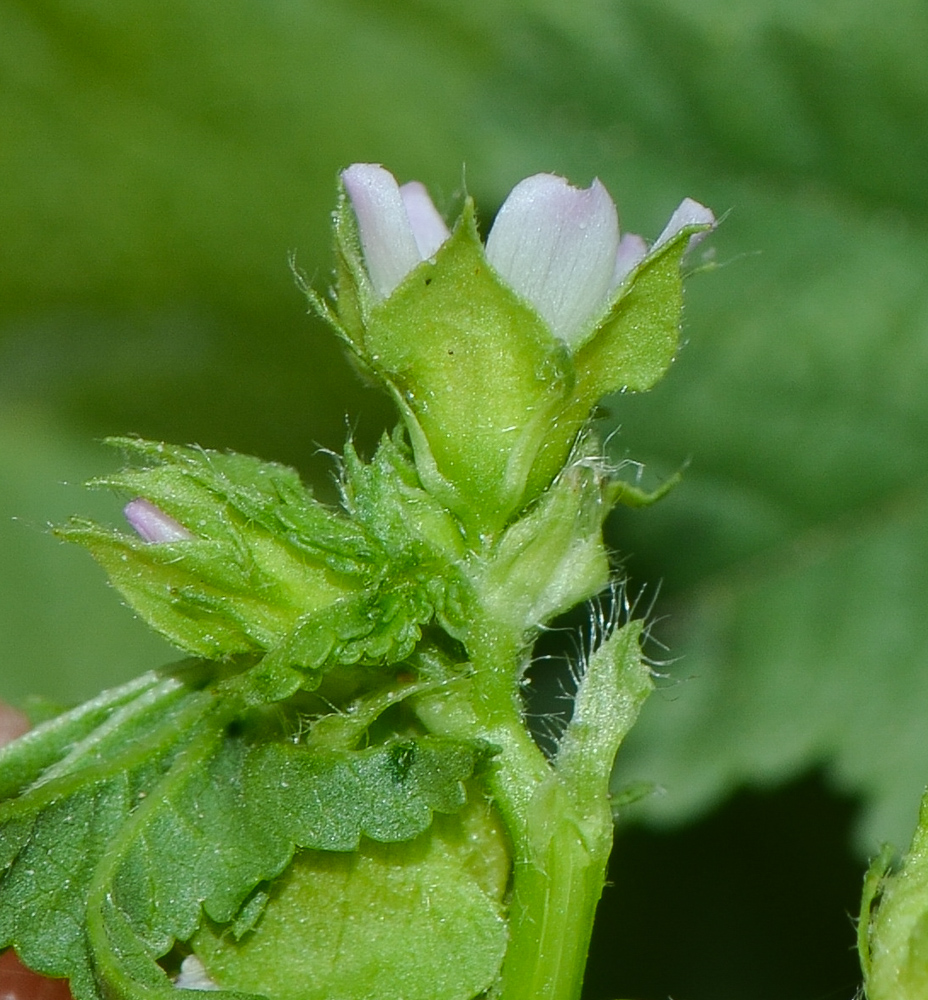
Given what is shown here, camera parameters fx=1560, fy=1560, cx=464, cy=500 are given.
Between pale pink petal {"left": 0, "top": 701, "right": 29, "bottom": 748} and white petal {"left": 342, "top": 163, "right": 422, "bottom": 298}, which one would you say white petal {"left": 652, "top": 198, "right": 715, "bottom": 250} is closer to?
white petal {"left": 342, "top": 163, "right": 422, "bottom": 298}

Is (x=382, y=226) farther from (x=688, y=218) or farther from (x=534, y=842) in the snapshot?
(x=534, y=842)

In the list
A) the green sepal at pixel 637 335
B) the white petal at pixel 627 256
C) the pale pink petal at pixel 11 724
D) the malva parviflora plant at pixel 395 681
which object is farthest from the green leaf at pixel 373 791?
the pale pink petal at pixel 11 724

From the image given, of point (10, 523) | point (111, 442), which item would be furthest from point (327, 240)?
point (111, 442)

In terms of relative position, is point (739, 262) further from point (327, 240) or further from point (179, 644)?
point (179, 644)

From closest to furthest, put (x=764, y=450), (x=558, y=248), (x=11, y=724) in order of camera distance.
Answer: (x=558, y=248), (x=11, y=724), (x=764, y=450)

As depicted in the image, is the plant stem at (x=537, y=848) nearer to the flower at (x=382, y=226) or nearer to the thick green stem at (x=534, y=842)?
the thick green stem at (x=534, y=842)

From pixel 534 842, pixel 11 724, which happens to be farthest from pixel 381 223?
pixel 11 724

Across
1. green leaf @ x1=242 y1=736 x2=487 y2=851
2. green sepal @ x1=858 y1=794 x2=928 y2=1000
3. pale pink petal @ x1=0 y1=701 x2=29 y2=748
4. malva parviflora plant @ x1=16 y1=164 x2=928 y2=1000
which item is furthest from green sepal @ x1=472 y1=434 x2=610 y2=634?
pale pink petal @ x1=0 y1=701 x2=29 y2=748
